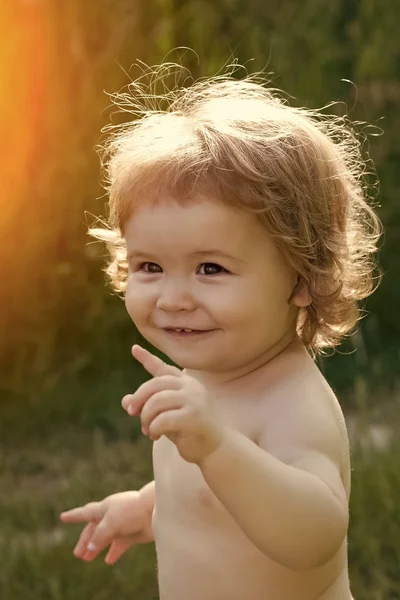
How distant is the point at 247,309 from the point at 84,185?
10.1 feet

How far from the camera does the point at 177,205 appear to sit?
7.21 ft

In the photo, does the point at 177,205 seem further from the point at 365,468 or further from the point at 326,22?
the point at 326,22

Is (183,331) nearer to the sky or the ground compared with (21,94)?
nearer to the sky

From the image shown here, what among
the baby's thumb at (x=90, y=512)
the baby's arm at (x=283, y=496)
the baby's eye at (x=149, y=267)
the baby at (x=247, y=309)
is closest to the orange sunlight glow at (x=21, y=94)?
the baby's thumb at (x=90, y=512)

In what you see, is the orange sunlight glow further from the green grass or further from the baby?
the baby

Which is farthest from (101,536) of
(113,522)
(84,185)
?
(84,185)

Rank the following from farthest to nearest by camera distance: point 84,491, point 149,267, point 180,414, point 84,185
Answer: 1. point 84,185
2. point 84,491
3. point 149,267
4. point 180,414

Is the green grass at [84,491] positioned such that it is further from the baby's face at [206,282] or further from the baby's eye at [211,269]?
the baby's eye at [211,269]

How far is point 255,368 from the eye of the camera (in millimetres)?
2348

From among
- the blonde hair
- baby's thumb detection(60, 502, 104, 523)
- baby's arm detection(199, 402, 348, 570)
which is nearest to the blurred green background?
baby's thumb detection(60, 502, 104, 523)

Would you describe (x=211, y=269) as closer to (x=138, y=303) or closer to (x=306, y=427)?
(x=138, y=303)

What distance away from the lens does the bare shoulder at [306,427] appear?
84.0 inches

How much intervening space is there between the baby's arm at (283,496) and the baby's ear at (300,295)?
32cm

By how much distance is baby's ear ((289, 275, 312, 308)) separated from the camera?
→ 2.35m
